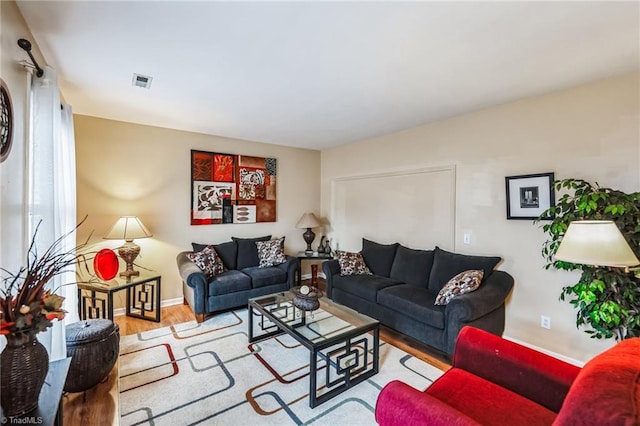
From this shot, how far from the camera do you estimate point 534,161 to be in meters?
2.77

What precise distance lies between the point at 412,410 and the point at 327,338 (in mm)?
1019

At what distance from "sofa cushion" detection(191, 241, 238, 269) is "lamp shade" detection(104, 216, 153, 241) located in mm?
695

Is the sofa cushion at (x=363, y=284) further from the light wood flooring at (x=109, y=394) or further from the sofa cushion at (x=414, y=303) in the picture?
the light wood flooring at (x=109, y=394)

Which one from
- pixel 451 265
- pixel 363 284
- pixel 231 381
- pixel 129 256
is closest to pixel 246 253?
pixel 129 256

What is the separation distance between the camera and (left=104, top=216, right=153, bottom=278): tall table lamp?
3.27 m

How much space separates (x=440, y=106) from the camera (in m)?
3.06

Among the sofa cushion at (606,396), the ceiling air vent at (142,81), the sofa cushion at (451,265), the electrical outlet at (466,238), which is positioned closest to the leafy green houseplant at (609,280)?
the sofa cushion at (451,265)

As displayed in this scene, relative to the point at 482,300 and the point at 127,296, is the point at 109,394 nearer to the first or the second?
the point at 127,296

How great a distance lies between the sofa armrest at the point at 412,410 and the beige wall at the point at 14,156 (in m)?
1.97

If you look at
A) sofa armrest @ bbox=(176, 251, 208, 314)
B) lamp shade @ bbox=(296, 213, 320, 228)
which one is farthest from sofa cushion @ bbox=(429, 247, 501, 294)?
sofa armrest @ bbox=(176, 251, 208, 314)

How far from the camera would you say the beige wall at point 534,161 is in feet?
7.63

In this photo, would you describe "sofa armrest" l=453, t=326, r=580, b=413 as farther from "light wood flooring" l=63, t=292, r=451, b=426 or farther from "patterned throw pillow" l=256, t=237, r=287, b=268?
"patterned throw pillow" l=256, t=237, r=287, b=268

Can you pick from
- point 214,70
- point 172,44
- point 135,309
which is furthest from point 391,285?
point 135,309

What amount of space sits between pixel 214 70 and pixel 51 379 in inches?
85.9
